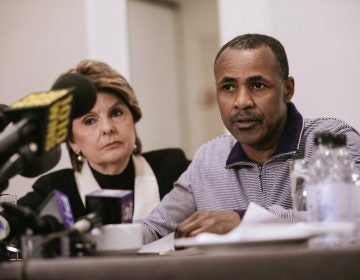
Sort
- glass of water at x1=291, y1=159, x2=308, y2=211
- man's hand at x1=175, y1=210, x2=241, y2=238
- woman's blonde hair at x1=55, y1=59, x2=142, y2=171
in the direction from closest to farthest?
1. glass of water at x1=291, y1=159, x2=308, y2=211
2. man's hand at x1=175, y1=210, x2=241, y2=238
3. woman's blonde hair at x1=55, y1=59, x2=142, y2=171

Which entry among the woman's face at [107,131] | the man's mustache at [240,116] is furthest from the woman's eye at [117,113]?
the man's mustache at [240,116]

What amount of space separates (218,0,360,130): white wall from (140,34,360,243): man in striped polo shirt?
65 centimetres

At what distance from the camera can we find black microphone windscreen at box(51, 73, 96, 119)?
929mm

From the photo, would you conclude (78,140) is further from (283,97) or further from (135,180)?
(283,97)

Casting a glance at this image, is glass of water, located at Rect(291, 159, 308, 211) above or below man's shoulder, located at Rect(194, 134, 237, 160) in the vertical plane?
below

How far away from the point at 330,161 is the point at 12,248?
2.19 ft

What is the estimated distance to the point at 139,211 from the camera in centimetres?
197

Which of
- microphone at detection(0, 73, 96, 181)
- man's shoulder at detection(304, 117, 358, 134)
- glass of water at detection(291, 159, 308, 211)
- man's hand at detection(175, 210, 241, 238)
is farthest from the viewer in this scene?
man's shoulder at detection(304, 117, 358, 134)

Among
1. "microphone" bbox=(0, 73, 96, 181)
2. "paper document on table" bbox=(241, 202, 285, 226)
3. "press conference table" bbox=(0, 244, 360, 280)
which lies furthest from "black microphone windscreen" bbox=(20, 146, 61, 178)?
"paper document on table" bbox=(241, 202, 285, 226)

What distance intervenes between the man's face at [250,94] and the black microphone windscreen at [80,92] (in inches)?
23.3

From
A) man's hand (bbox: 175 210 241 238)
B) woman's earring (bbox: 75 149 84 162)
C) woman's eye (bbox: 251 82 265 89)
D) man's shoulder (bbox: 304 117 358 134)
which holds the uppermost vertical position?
woman's eye (bbox: 251 82 265 89)

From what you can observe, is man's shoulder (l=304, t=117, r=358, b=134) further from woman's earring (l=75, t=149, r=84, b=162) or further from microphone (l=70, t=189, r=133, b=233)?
woman's earring (l=75, t=149, r=84, b=162)

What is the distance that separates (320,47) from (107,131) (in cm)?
86

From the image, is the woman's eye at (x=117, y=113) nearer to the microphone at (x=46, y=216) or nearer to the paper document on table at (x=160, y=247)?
the paper document on table at (x=160, y=247)
